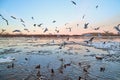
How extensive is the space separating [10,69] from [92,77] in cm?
766

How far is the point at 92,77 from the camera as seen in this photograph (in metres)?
15.5

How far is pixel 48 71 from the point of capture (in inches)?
695

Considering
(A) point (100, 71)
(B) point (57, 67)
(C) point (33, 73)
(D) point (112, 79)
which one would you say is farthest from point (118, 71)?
(C) point (33, 73)

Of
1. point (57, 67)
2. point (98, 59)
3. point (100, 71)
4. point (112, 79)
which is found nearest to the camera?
point (112, 79)

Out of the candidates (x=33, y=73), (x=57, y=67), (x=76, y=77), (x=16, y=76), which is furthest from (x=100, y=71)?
(x=16, y=76)

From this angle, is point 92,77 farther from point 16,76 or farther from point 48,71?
point 16,76

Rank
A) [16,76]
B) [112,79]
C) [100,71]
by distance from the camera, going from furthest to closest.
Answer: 1. [100,71]
2. [16,76]
3. [112,79]

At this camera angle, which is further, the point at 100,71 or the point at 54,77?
the point at 100,71

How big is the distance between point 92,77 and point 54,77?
9.51 ft

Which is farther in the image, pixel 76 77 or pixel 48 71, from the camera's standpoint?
pixel 48 71

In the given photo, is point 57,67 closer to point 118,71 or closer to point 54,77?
point 54,77

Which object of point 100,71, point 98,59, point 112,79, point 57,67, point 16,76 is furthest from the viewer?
point 98,59

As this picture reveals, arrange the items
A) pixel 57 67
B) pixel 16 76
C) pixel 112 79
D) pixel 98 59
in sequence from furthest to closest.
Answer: pixel 98 59, pixel 57 67, pixel 16 76, pixel 112 79

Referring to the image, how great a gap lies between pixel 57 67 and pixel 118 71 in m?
5.54
